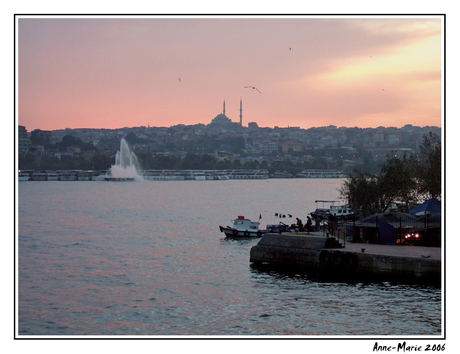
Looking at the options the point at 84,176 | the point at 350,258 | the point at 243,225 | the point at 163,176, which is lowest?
the point at 350,258

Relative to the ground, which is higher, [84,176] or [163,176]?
[163,176]

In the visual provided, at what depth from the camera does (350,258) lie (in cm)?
1741

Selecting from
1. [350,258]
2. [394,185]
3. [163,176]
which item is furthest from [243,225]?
[163,176]

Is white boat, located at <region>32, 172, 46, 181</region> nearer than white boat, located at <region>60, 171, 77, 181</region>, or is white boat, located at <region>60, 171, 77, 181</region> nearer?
white boat, located at <region>60, 171, 77, 181</region>

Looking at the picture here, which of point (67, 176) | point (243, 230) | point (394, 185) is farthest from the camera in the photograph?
point (67, 176)

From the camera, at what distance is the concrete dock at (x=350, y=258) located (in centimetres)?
1595

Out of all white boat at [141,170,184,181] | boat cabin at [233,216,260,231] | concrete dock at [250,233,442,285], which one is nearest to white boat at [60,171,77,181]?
white boat at [141,170,184,181]

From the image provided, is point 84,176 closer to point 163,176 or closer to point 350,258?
point 163,176

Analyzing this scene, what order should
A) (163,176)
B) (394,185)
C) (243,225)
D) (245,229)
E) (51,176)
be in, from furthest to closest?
(163,176) < (51,176) < (243,225) < (245,229) < (394,185)

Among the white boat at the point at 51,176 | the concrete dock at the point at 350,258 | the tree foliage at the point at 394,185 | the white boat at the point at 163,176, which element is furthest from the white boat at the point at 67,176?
the concrete dock at the point at 350,258

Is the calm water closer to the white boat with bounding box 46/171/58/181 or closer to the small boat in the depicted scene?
the small boat

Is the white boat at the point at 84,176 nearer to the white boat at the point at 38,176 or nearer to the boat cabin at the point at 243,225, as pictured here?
the white boat at the point at 38,176

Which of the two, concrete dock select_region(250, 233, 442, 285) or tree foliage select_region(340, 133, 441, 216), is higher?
tree foliage select_region(340, 133, 441, 216)

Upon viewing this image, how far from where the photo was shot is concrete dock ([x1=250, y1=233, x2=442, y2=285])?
628 inches
